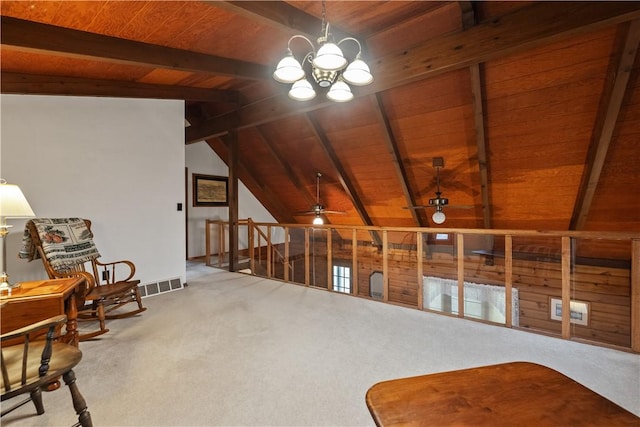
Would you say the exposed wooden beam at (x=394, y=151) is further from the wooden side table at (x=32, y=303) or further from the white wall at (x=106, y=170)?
the wooden side table at (x=32, y=303)

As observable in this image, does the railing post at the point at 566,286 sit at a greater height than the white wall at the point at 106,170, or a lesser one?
lesser

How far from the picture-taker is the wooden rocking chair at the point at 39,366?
1.28 meters

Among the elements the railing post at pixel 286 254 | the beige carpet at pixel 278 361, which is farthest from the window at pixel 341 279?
the railing post at pixel 286 254

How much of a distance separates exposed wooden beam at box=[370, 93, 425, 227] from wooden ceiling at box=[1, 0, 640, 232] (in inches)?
1.1

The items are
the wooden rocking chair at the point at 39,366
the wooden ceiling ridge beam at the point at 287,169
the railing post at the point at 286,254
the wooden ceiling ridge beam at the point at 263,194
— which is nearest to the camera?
the wooden rocking chair at the point at 39,366

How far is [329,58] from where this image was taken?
75.2 inches

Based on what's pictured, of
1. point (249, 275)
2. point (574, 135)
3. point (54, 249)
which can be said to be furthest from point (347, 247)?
point (54, 249)

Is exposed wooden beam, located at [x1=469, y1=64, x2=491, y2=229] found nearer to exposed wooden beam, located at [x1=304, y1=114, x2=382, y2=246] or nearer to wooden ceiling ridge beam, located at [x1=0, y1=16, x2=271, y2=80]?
exposed wooden beam, located at [x1=304, y1=114, x2=382, y2=246]

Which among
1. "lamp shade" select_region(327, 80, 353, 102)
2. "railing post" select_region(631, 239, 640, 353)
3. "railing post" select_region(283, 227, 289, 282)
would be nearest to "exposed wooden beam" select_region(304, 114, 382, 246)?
"railing post" select_region(283, 227, 289, 282)

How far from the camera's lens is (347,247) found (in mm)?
4672

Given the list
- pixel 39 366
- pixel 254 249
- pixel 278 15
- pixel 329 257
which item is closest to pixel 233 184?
pixel 254 249

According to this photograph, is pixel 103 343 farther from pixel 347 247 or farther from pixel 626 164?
pixel 626 164

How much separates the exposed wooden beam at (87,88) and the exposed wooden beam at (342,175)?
1.78 m

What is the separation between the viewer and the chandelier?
1918mm
